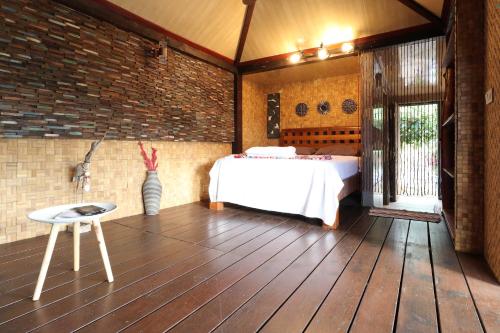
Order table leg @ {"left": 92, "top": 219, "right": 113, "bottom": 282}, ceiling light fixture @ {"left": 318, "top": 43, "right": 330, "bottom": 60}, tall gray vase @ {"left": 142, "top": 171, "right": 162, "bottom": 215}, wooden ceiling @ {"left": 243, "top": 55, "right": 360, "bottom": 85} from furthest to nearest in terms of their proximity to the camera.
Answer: wooden ceiling @ {"left": 243, "top": 55, "right": 360, "bottom": 85} < ceiling light fixture @ {"left": 318, "top": 43, "right": 330, "bottom": 60} < tall gray vase @ {"left": 142, "top": 171, "right": 162, "bottom": 215} < table leg @ {"left": 92, "top": 219, "right": 113, "bottom": 282}

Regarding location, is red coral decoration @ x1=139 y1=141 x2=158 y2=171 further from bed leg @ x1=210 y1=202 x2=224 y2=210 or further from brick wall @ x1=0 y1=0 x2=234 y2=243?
bed leg @ x1=210 y1=202 x2=224 y2=210

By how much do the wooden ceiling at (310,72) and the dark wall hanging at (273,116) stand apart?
34 centimetres

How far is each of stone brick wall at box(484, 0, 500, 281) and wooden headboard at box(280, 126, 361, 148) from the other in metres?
3.11

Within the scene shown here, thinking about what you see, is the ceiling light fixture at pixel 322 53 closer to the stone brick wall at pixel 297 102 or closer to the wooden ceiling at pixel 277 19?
the wooden ceiling at pixel 277 19

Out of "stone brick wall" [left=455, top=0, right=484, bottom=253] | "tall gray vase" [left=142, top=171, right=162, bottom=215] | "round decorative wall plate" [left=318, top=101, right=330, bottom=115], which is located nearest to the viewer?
"stone brick wall" [left=455, top=0, right=484, bottom=253]

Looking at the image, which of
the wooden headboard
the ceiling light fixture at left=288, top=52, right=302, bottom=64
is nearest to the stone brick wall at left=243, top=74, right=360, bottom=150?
the wooden headboard

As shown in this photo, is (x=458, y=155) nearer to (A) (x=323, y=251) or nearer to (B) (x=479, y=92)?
(B) (x=479, y=92)

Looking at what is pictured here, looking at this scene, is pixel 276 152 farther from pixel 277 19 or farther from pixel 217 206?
pixel 277 19

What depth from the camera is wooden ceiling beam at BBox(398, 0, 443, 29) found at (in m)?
3.36

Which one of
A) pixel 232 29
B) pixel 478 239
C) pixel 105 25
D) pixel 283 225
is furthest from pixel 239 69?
pixel 478 239

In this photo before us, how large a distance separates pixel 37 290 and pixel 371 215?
3.29m

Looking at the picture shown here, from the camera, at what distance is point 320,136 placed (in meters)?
5.55

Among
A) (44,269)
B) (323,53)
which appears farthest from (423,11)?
(44,269)

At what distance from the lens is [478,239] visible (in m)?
2.14
